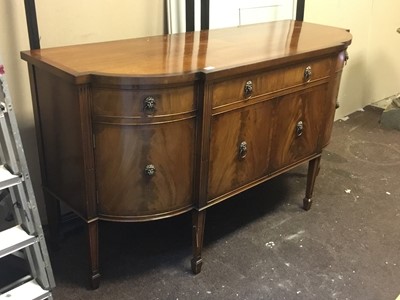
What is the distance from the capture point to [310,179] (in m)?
2.27

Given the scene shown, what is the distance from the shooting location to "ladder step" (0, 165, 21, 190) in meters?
1.37

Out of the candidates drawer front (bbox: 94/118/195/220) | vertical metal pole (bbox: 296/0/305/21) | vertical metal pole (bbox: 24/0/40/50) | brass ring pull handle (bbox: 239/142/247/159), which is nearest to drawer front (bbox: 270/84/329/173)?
brass ring pull handle (bbox: 239/142/247/159)

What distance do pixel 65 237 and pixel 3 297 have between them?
1.91ft

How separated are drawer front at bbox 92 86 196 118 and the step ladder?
25cm

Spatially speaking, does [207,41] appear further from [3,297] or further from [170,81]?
[3,297]

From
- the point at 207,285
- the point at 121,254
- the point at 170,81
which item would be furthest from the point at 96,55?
the point at 207,285

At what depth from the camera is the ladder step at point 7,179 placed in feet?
4.49

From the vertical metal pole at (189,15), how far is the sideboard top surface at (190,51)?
0.07m

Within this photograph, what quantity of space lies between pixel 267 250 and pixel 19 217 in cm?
A: 102

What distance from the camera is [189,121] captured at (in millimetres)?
1567

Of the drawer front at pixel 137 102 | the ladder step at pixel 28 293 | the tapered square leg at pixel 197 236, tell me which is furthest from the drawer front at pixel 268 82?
the ladder step at pixel 28 293

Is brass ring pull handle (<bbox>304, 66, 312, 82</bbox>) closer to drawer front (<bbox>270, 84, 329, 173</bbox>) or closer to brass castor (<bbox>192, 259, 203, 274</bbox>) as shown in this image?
drawer front (<bbox>270, 84, 329, 173</bbox>)

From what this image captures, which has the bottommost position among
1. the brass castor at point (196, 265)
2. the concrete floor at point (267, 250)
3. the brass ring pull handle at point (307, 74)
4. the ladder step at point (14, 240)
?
the concrete floor at point (267, 250)

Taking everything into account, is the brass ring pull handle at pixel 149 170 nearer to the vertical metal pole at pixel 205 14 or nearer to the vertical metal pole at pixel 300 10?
the vertical metal pole at pixel 205 14
